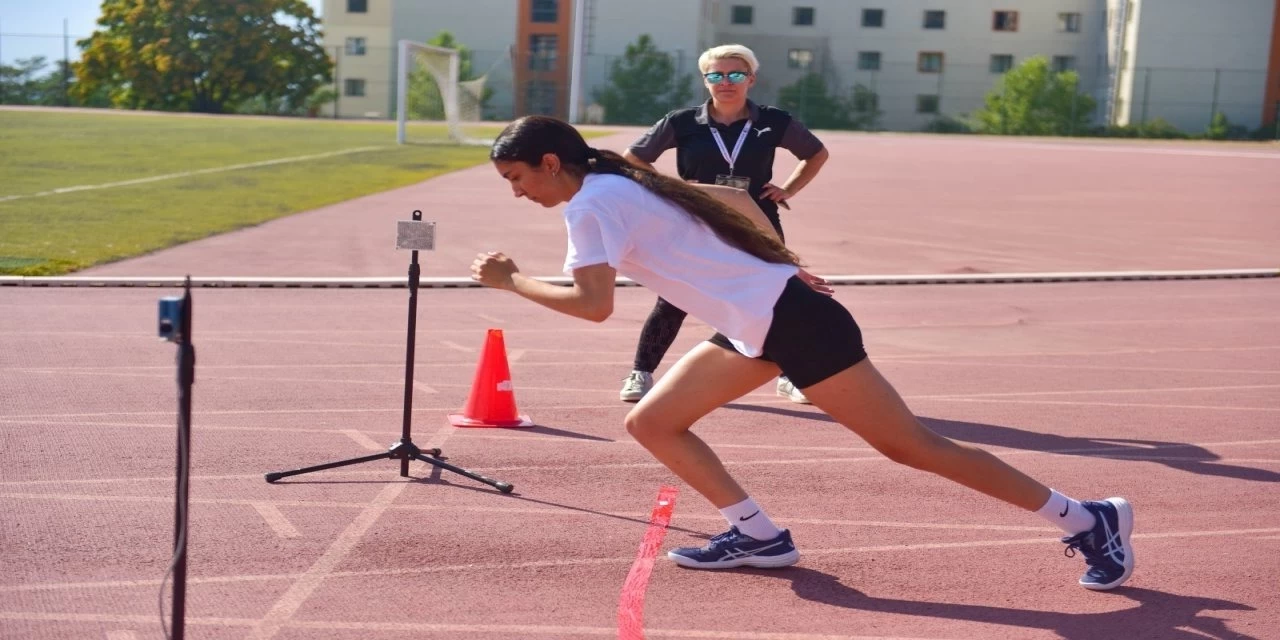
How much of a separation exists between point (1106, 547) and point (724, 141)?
3380 mm

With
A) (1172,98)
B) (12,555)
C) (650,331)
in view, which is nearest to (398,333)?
(650,331)

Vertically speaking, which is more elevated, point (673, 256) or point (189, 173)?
point (673, 256)

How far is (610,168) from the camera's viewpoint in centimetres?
457

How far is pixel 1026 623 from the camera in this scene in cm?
469

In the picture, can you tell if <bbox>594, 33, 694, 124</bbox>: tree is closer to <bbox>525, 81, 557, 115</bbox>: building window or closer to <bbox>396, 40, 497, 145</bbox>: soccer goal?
<bbox>525, 81, 557, 115</bbox>: building window

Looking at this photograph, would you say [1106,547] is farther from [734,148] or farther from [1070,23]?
[1070,23]

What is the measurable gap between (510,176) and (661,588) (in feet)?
5.09

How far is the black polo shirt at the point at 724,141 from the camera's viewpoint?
7586 millimetres

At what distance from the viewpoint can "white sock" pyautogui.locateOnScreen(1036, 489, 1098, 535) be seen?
4.88 metres

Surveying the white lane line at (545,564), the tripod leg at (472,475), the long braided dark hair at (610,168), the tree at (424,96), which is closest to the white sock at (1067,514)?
the white lane line at (545,564)

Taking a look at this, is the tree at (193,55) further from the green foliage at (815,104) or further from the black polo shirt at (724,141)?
the black polo shirt at (724,141)

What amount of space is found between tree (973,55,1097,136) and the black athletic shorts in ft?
222

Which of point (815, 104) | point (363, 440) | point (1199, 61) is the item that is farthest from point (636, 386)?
point (1199, 61)

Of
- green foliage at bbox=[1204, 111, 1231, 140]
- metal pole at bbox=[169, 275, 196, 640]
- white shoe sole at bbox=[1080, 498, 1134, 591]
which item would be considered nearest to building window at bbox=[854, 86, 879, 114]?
green foliage at bbox=[1204, 111, 1231, 140]
